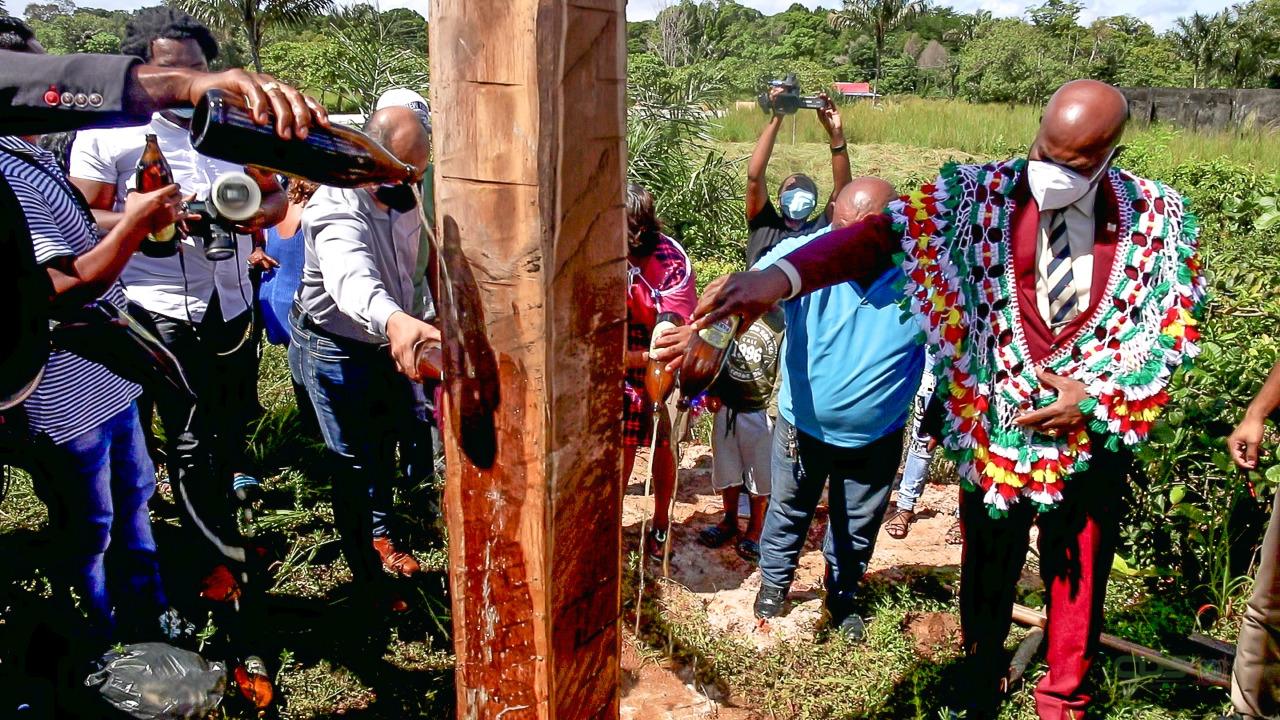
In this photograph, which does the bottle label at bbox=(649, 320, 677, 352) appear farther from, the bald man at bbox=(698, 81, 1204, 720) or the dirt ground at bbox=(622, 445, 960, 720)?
the dirt ground at bbox=(622, 445, 960, 720)

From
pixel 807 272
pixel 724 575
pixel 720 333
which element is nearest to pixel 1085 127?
pixel 807 272


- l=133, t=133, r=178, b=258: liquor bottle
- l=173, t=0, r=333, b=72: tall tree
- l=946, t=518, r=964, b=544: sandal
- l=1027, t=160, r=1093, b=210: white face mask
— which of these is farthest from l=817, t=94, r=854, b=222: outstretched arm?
l=173, t=0, r=333, b=72: tall tree

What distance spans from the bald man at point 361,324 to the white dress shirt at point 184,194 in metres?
0.37

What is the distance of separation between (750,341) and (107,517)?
2.04 m

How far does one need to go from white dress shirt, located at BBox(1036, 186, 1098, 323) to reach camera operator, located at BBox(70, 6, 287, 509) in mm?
2319

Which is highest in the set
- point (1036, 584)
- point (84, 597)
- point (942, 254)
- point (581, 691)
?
point (942, 254)

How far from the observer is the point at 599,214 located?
1.32m

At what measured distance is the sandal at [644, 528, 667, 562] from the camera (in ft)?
12.0

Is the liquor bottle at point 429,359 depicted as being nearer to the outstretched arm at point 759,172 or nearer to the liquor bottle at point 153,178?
the liquor bottle at point 153,178

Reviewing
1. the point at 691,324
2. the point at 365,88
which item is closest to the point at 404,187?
the point at 691,324

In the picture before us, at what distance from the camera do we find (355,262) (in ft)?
8.39

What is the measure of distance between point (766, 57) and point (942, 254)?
21902 mm

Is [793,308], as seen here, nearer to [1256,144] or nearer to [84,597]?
[84,597]

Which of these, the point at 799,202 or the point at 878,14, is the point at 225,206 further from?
the point at 878,14
